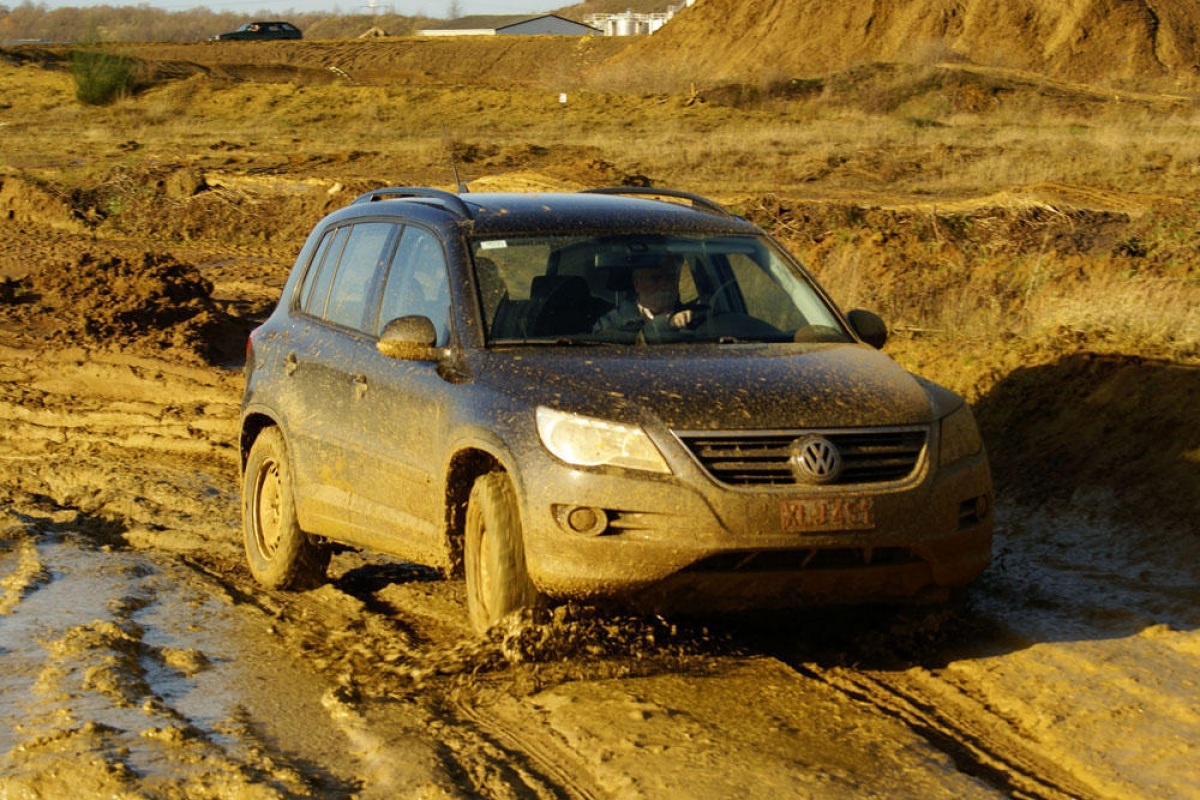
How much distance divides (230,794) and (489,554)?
153 centimetres

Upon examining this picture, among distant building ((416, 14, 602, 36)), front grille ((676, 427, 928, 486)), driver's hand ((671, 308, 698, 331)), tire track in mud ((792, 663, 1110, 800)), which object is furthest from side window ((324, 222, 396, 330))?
distant building ((416, 14, 602, 36))

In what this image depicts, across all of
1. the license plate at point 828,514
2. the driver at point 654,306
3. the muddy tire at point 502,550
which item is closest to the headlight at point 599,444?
the muddy tire at point 502,550

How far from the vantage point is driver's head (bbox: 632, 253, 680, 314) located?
6.78 meters

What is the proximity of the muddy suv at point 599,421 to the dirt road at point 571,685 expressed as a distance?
1.18ft

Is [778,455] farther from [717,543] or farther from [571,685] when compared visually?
[571,685]

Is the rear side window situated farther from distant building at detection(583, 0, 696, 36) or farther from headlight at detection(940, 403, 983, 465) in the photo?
distant building at detection(583, 0, 696, 36)

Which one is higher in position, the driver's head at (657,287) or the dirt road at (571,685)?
the driver's head at (657,287)

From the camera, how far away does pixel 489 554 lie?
19.6 ft

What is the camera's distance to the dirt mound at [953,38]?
67375 mm

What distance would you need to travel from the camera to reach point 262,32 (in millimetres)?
101562

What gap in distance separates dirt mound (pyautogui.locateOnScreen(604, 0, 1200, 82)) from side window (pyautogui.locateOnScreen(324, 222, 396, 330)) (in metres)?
58.4

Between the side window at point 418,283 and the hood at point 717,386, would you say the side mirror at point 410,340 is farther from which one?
the hood at point 717,386

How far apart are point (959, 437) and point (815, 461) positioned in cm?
76

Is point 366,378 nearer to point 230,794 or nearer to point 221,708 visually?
point 221,708
